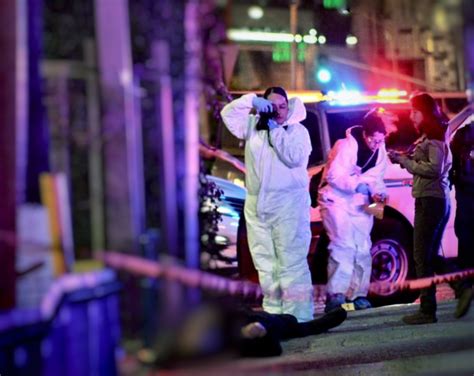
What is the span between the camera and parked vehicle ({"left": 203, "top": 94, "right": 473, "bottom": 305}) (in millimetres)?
3725

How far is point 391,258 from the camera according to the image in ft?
13.4

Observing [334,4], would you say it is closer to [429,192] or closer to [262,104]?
[262,104]

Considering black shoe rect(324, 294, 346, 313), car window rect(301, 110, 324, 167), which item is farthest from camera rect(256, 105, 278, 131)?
black shoe rect(324, 294, 346, 313)

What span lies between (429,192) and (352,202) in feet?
1.38

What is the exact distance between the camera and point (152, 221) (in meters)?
2.31

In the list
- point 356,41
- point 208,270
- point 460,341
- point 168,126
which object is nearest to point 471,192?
point 460,341

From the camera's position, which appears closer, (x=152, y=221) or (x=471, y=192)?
(x=152, y=221)

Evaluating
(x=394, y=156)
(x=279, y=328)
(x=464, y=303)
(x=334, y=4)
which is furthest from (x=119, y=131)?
(x=464, y=303)

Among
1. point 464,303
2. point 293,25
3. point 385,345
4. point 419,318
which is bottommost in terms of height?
point 385,345

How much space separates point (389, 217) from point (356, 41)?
109 centimetres

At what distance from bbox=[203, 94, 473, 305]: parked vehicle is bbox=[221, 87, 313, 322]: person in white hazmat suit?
13cm

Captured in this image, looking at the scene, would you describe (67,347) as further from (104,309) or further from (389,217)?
(389,217)

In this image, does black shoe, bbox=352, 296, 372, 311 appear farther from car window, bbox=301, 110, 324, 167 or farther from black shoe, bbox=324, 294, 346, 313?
car window, bbox=301, 110, 324, 167

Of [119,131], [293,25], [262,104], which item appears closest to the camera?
[119,131]
